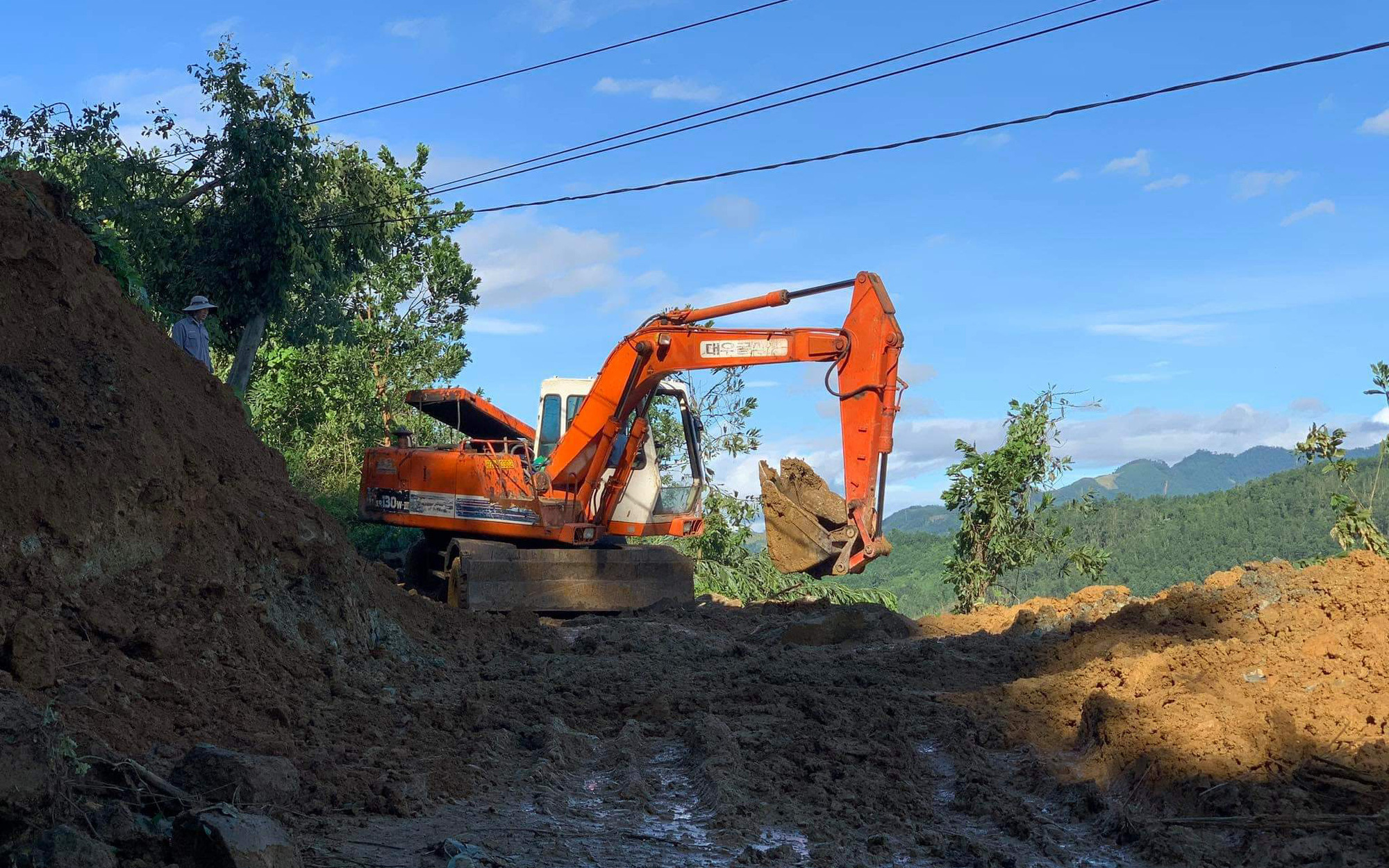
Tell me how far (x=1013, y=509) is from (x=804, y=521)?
7.88 metres

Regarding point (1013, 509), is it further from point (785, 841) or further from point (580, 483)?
point (785, 841)

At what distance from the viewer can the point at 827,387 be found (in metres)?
12.2

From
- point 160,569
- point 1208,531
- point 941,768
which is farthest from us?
point 1208,531

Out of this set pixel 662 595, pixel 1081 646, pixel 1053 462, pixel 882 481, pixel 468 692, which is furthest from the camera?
pixel 1053 462

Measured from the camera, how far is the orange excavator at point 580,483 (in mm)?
13453

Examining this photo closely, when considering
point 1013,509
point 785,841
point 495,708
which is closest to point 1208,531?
point 1013,509

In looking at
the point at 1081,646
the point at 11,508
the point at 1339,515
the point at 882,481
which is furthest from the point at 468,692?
the point at 1339,515

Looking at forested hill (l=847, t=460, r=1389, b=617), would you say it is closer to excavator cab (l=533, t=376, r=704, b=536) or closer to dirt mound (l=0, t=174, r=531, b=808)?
excavator cab (l=533, t=376, r=704, b=536)

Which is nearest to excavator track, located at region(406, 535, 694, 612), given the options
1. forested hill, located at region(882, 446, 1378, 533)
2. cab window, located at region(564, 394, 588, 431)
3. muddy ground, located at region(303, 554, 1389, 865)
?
cab window, located at region(564, 394, 588, 431)

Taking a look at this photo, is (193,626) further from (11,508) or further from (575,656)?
(575,656)

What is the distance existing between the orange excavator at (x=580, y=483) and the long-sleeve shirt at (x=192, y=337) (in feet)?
13.4

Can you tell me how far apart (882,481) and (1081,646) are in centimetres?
231

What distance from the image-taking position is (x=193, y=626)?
25.6 ft

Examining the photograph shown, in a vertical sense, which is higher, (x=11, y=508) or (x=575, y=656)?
(x=11, y=508)
